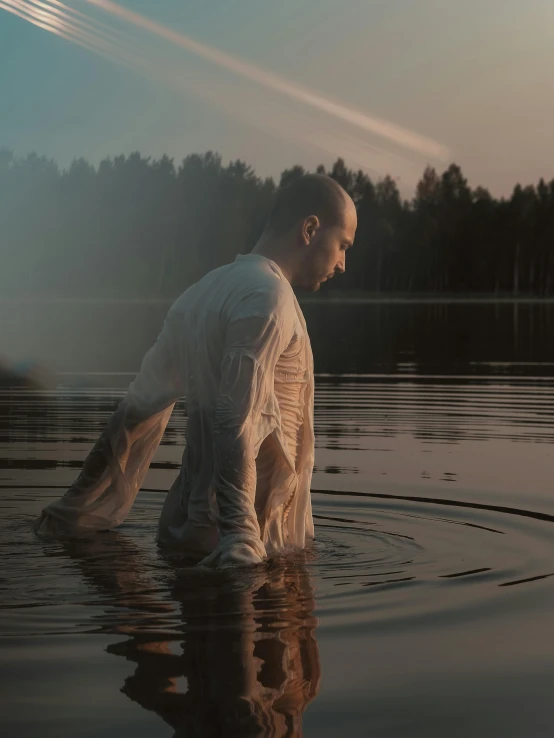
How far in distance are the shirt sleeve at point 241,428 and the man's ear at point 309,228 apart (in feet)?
1.94

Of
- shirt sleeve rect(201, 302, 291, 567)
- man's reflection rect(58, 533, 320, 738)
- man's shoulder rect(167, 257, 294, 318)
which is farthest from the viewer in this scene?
man's shoulder rect(167, 257, 294, 318)

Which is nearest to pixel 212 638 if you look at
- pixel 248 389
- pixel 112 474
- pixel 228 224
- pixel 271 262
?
pixel 248 389

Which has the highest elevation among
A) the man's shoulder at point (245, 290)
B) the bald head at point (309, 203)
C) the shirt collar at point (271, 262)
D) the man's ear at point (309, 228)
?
the bald head at point (309, 203)

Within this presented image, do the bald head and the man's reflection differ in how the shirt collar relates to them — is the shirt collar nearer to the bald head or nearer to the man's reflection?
the bald head

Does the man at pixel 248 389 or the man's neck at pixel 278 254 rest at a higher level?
the man's neck at pixel 278 254

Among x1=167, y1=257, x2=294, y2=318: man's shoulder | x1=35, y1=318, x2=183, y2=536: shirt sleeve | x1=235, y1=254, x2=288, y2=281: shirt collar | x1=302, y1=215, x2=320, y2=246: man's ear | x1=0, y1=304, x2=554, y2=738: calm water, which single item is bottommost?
x1=0, y1=304, x2=554, y2=738: calm water

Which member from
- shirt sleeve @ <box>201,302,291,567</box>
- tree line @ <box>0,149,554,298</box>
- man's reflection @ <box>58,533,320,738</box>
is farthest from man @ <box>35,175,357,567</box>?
tree line @ <box>0,149,554,298</box>

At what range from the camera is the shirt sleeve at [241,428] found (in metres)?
5.55

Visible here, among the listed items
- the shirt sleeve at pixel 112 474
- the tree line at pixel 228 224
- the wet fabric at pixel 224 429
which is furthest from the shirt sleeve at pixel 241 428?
the tree line at pixel 228 224

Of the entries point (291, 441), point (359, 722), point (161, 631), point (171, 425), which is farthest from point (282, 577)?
point (171, 425)

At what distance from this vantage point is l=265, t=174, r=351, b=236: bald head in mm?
6156

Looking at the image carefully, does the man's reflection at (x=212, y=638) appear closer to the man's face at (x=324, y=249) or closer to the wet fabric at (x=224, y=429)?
the wet fabric at (x=224, y=429)

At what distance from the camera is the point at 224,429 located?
18.5 ft

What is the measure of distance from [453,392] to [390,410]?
9.46ft
